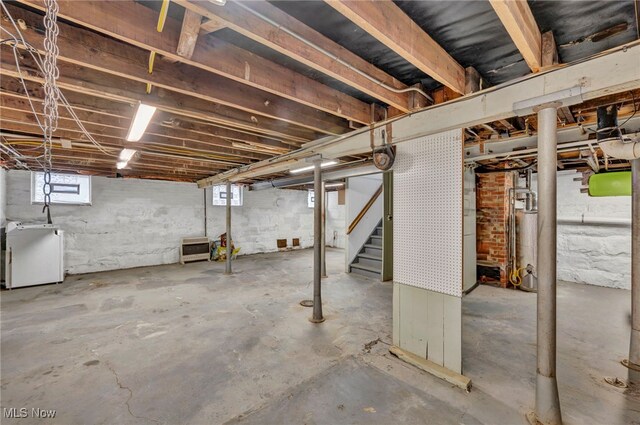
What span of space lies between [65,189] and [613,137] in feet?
28.2

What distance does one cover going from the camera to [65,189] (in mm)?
5750

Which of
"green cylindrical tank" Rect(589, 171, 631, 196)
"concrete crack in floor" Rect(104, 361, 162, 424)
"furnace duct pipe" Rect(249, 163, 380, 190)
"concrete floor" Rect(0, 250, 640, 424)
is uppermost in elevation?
"furnace duct pipe" Rect(249, 163, 380, 190)

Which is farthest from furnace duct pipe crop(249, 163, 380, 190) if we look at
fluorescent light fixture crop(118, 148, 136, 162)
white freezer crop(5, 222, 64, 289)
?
white freezer crop(5, 222, 64, 289)

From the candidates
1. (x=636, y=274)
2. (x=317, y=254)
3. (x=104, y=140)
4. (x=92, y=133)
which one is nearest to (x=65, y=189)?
(x=104, y=140)

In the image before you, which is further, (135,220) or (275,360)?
(135,220)

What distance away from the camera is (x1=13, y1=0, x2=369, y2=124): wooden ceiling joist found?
1.28 m

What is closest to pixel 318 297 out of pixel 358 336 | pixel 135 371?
pixel 358 336

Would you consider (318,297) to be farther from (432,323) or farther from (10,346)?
(10,346)

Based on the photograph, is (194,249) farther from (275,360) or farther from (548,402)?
(548,402)

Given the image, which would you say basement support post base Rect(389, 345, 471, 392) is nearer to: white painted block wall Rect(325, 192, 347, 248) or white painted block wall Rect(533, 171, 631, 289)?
white painted block wall Rect(533, 171, 631, 289)

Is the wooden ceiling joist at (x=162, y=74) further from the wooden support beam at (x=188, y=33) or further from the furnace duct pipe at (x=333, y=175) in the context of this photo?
the furnace duct pipe at (x=333, y=175)

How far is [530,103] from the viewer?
5.51 feet

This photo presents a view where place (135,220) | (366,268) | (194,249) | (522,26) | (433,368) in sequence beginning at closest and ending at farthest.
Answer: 1. (522,26)
2. (433,368)
3. (366,268)
4. (135,220)
5. (194,249)
